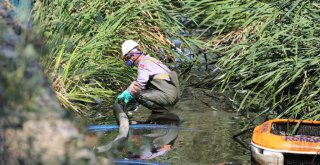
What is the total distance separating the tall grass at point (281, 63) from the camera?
802 centimetres

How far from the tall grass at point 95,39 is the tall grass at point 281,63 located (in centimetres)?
129

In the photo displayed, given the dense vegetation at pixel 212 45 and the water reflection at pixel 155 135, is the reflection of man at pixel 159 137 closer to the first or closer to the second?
the water reflection at pixel 155 135

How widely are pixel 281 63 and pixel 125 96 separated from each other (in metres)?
1.94

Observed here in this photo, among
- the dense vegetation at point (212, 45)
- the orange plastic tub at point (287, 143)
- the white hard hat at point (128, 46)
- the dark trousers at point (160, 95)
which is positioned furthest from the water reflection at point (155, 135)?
the orange plastic tub at point (287, 143)

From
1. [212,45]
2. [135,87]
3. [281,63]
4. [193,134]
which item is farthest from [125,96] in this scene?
[281,63]

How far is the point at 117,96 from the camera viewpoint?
32.3 ft

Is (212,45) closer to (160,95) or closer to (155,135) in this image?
(160,95)

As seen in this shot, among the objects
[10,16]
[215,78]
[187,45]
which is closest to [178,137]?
[215,78]

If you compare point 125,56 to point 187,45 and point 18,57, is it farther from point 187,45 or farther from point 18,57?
point 18,57

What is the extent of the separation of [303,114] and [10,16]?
5191 mm

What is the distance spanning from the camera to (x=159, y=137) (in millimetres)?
8641

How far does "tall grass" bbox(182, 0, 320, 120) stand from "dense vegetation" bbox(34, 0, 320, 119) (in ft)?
0.04

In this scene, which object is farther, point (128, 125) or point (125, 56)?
point (125, 56)

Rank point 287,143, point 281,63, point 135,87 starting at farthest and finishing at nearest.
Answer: point 135,87 < point 281,63 < point 287,143
